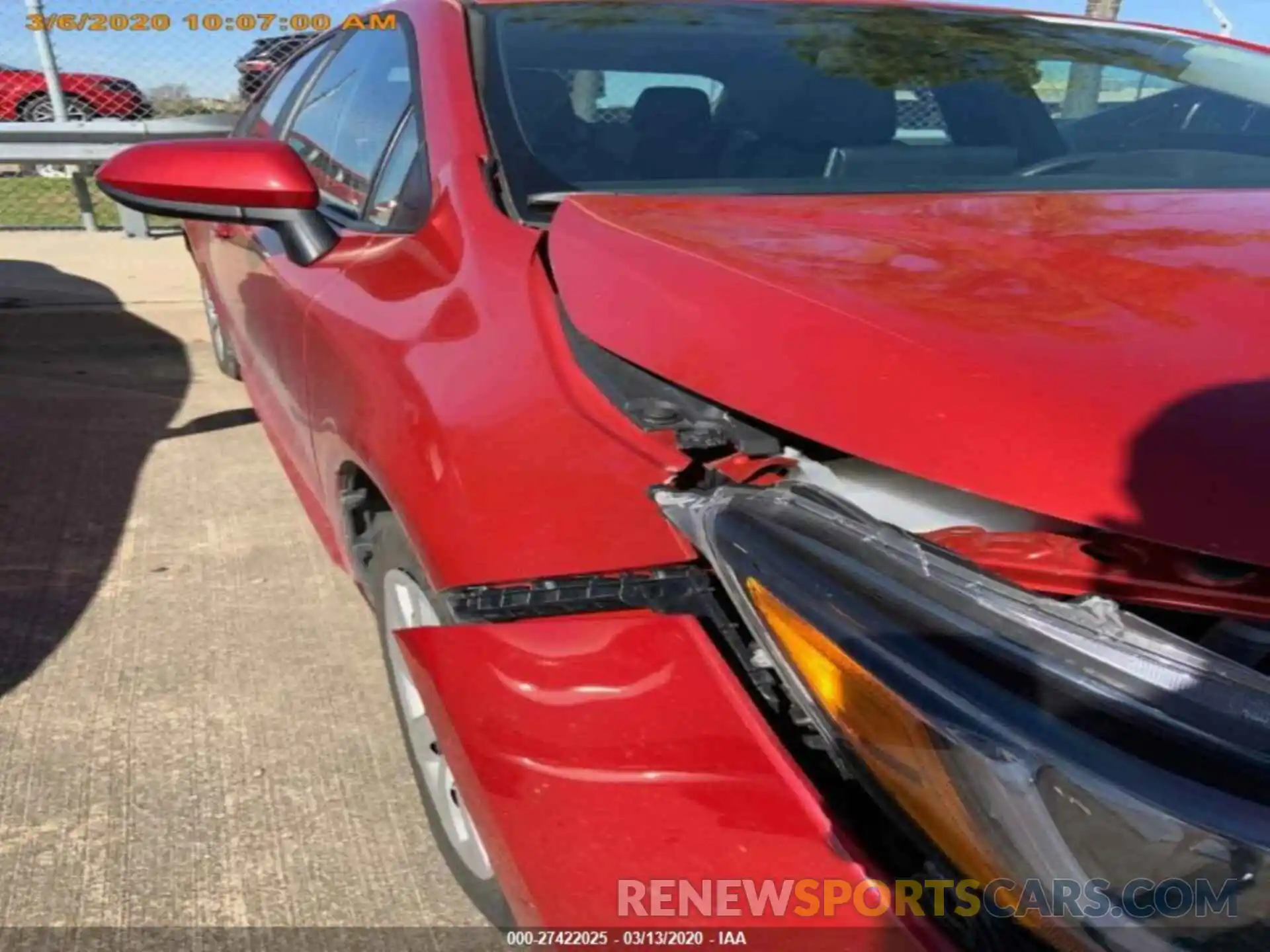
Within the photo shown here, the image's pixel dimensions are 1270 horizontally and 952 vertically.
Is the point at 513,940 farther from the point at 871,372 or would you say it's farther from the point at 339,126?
the point at 339,126

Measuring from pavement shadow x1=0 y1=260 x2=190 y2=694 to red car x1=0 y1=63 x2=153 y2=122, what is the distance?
1.38m

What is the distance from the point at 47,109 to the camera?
299 inches

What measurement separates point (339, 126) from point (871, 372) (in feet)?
6.77

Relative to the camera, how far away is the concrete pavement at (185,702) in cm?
199

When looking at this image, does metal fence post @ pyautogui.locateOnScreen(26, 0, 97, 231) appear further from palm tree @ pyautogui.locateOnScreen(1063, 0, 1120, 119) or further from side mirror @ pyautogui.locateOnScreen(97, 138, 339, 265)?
palm tree @ pyautogui.locateOnScreen(1063, 0, 1120, 119)

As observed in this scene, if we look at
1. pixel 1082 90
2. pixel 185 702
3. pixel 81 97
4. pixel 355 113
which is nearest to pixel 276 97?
pixel 355 113

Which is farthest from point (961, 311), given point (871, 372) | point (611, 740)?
point (611, 740)

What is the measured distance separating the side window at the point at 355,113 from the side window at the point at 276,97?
291 millimetres

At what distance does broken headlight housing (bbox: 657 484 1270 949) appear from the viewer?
0.84 metres

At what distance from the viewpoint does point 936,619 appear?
3.33 feet

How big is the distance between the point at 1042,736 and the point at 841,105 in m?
1.67

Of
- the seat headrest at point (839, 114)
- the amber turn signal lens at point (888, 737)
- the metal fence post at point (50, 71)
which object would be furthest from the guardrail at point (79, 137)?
the amber turn signal lens at point (888, 737)

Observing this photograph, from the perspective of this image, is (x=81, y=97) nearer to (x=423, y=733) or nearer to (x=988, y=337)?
(x=423, y=733)

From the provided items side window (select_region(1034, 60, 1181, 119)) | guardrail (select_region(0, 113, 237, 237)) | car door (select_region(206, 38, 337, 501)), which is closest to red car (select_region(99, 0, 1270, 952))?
car door (select_region(206, 38, 337, 501))
